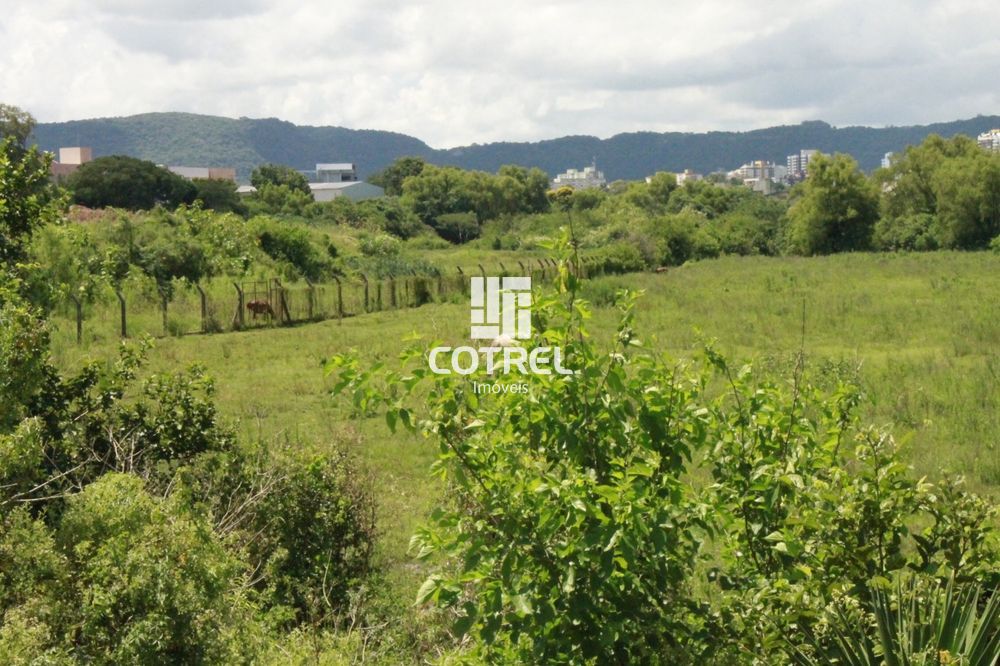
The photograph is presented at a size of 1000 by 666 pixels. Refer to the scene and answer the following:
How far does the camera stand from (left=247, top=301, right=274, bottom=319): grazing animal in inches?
789

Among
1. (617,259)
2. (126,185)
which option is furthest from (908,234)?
(126,185)

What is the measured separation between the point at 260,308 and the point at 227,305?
739 mm

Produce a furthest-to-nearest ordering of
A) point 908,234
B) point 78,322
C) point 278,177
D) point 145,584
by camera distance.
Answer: point 278,177
point 908,234
point 78,322
point 145,584

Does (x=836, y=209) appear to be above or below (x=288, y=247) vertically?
above

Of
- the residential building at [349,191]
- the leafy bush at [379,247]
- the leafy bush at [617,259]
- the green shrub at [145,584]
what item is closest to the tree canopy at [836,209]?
the leafy bush at [617,259]

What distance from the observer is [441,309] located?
2220cm

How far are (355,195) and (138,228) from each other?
175 ft

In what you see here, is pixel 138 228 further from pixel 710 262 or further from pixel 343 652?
pixel 343 652

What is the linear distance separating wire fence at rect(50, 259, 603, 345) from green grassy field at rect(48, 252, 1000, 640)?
1.98ft

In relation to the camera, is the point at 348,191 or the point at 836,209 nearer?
the point at 836,209

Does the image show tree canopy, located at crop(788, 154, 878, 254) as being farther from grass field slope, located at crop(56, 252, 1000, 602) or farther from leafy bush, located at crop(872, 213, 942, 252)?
grass field slope, located at crop(56, 252, 1000, 602)

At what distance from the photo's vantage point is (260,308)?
66.2 feet

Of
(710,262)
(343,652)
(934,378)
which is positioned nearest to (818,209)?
(710,262)

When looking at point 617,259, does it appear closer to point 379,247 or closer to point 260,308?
point 379,247
